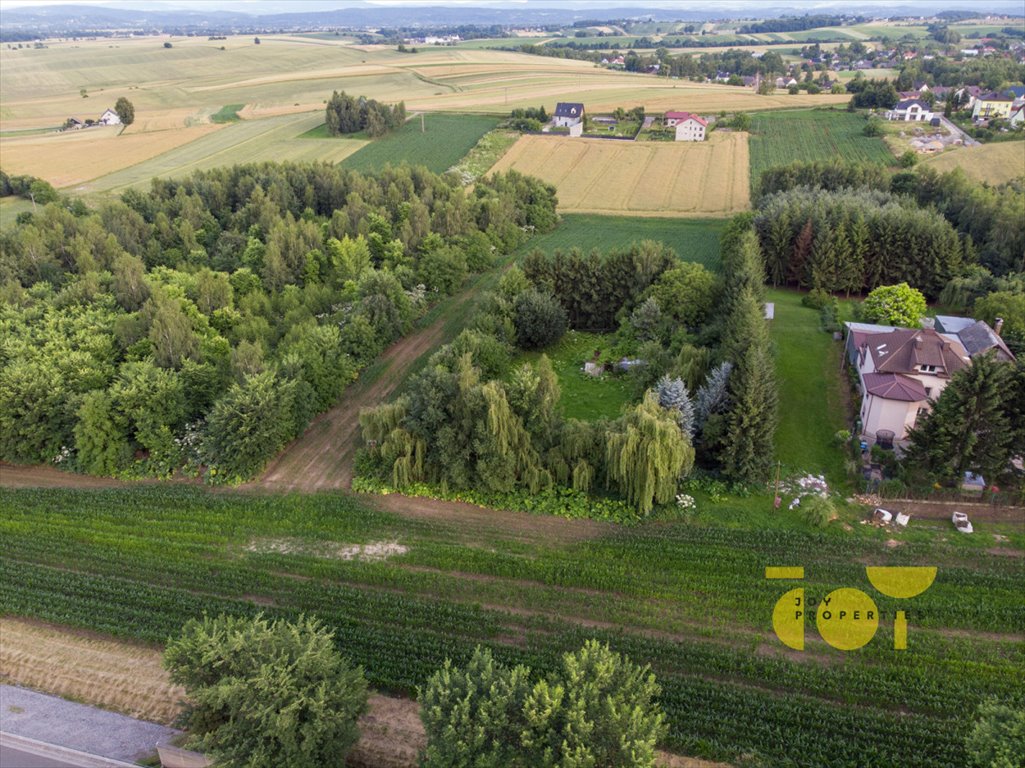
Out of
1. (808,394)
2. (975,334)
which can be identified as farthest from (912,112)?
(808,394)

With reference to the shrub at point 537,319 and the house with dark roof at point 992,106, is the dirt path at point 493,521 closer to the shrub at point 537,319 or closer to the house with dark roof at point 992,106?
the shrub at point 537,319

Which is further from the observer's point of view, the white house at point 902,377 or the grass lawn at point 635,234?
the grass lawn at point 635,234

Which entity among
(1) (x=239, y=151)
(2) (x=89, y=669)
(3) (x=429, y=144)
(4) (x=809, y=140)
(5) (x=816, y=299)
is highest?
(3) (x=429, y=144)

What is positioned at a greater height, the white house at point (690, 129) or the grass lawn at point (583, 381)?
the white house at point (690, 129)

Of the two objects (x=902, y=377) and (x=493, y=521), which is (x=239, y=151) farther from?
(x=902, y=377)

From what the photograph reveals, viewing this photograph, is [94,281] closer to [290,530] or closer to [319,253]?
[319,253]

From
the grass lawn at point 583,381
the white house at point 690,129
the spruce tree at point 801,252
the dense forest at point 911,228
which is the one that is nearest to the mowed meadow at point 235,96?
the white house at point 690,129
